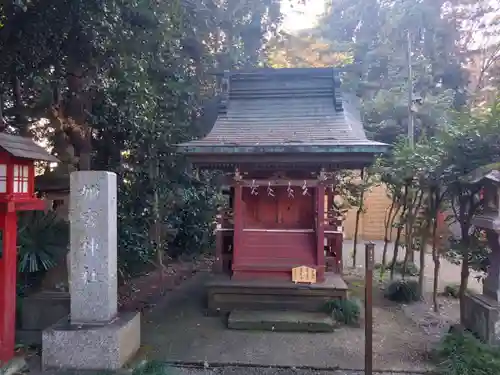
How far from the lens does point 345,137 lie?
27.3 ft

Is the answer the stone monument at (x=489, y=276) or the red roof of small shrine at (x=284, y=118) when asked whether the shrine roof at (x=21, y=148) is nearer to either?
the red roof of small shrine at (x=284, y=118)

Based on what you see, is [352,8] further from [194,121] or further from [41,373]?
[41,373]

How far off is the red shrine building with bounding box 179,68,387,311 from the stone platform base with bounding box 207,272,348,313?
0.06ft

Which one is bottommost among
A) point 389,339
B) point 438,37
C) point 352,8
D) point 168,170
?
point 389,339

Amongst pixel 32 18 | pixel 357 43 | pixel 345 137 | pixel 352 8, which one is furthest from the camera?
pixel 352 8

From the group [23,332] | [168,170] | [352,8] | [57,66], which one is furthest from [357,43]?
[23,332]

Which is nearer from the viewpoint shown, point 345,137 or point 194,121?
point 345,137

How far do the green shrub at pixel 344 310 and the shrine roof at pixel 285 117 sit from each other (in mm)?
2808

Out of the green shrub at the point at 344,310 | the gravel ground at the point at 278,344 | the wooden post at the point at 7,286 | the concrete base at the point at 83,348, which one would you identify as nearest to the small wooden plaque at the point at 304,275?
the green shrub at the point at 344,310

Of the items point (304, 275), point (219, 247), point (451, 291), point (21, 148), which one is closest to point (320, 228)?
point (304, 275)

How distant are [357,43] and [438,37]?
303 cm

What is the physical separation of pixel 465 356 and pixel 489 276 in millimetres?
1378

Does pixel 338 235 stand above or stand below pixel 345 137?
below

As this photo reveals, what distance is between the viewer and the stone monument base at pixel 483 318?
5.70 meters
